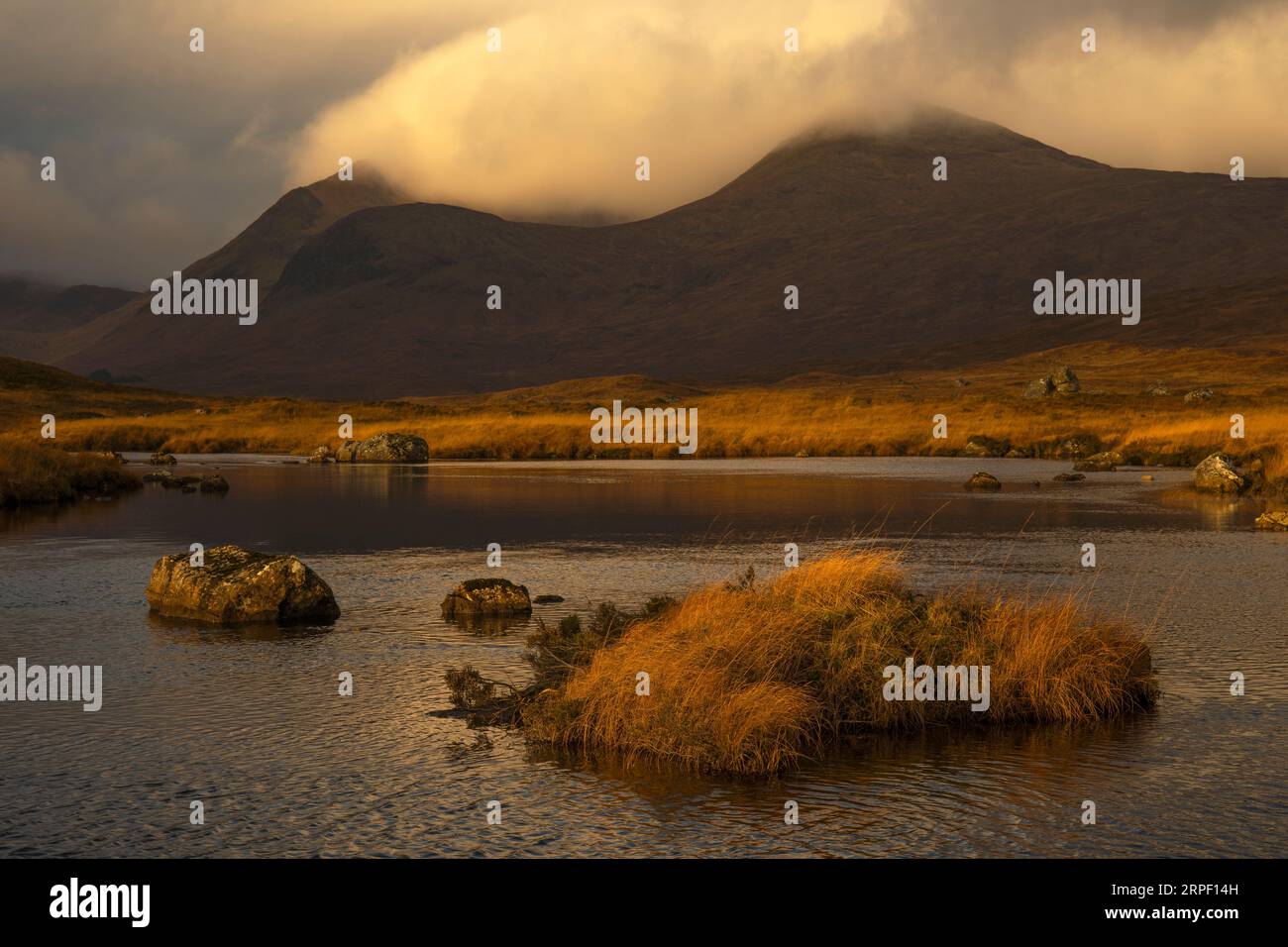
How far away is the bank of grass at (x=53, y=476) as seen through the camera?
1826 inches

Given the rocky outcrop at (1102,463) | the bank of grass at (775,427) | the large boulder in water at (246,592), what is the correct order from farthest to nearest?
1. the bank of grass at (775,427)
2. the rocky outcrop at (1102,463)
3. the large boulder in water at (246,592)

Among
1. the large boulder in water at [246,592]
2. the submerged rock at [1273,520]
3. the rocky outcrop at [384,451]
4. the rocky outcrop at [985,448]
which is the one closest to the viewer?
the large boulder in water at [246,592]

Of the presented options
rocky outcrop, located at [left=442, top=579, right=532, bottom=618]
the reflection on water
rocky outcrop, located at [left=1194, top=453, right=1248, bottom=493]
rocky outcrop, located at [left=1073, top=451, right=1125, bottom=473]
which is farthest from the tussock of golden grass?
rocky outcrop, located at [left=1073, top=451, right=1125, bottom=473]

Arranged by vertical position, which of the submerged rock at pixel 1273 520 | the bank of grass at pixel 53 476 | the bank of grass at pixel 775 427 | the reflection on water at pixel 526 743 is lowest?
the reflection on water at pixel 526 743

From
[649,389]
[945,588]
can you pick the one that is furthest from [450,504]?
[649,389]

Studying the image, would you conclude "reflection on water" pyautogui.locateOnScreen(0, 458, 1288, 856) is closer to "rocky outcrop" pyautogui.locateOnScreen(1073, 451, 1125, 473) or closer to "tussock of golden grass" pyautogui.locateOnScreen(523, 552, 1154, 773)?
"tussock of golden grass" pyautogui.locateOnScreen(523, 552, 1154, 773)

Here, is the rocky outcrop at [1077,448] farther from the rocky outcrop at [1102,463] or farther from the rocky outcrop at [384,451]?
the rocky outcrop at [384,451]

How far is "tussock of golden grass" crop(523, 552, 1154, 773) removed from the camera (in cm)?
1355

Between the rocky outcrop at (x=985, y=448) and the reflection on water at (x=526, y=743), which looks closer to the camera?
the reflection on water at (x=526, y=743)

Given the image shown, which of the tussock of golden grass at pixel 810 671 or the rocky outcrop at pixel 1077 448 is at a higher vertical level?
the rocky outcrop at pixel 1077 448

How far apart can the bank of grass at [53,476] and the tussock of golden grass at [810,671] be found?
36131mm

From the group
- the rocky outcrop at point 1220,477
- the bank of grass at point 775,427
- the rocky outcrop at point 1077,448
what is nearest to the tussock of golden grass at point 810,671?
the rocky outcrop at point 1220,477

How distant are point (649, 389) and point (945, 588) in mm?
157110

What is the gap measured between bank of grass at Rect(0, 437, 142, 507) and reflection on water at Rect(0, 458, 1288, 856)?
14049mm
